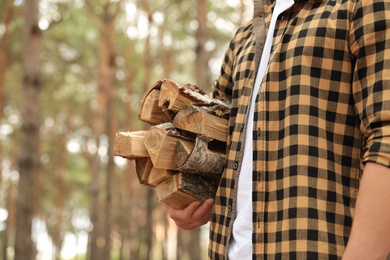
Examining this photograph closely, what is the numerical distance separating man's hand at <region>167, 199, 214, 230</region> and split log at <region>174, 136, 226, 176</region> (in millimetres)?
111

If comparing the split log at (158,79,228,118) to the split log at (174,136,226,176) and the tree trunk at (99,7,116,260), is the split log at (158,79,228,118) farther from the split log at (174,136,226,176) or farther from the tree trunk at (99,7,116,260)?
the tree trunk at (99,7,116,260)

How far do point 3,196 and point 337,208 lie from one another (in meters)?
26.1

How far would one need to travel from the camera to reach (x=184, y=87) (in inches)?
73.2

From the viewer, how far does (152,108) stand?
1957mm

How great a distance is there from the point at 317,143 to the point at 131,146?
2.15 ft

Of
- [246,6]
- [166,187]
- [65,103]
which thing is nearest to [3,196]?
[65,103]

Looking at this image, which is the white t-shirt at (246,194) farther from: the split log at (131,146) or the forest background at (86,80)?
the forest background at (86,80)

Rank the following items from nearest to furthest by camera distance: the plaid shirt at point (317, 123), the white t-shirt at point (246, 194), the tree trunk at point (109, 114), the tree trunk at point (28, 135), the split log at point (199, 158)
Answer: the plaid shirt at point (317, 123), the white t-shirt at point (246, 194), the split log at point (199, 158), the tree trunk at point (28, 135), the tree trunk at point (109, 114)

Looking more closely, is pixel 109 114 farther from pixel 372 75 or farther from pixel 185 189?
pixel 372 75

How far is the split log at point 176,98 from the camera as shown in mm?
1849

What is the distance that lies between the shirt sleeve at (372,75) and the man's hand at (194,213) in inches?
22.8

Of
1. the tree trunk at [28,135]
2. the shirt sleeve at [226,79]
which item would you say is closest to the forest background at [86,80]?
the tree trunk at [28,135]

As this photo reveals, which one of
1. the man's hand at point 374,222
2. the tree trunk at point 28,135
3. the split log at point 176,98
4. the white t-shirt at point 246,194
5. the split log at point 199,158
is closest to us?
the man's hand at point 374,222

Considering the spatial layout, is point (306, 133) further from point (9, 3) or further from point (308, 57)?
point (9, 3)
